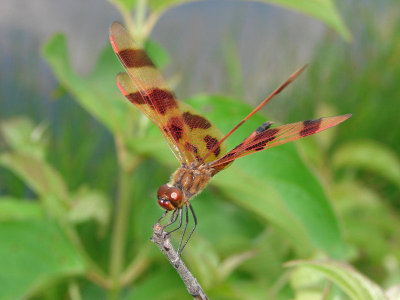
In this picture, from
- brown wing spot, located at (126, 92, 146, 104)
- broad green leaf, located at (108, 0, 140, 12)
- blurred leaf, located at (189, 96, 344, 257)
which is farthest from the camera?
broad green leaf, located at (108, 0, 140, 12)

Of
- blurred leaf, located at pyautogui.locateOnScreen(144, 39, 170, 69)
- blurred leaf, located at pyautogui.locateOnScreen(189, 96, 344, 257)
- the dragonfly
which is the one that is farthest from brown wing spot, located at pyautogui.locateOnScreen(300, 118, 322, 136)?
blurred leaf, located at pyautogui.locateOnScreen(144, 39, 170, 69)

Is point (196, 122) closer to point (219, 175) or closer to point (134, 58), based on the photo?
point (134, 58)

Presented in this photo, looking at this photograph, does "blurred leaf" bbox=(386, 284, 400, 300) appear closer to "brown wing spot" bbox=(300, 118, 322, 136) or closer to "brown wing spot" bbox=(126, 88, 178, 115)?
"brown wing spot" bbox=(300, 118, 322, 136)

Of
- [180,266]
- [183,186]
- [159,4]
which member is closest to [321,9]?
[159,4]

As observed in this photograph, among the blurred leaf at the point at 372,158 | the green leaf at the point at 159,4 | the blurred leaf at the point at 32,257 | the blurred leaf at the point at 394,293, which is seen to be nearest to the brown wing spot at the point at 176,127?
the blurred leaf at the point at 394,293

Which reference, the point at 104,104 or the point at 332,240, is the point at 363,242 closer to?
the point at 332,240

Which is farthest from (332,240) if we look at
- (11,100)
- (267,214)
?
(11,100)

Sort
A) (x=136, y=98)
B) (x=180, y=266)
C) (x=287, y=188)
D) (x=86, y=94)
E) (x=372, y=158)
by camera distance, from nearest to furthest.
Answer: (x=180, y=266)
(x=136, y=98)
(x=287, y=188)
(x=86, y=94)
(x=372, y=158)
